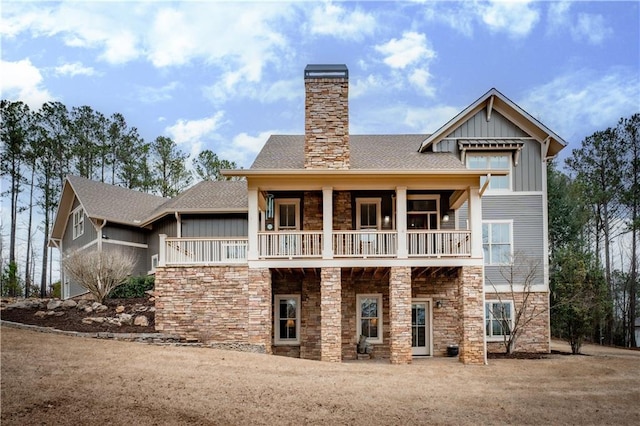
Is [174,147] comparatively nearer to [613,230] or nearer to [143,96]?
[143,96]

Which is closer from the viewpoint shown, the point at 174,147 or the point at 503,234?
the point at 503,234

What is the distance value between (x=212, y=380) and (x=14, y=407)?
4.10m

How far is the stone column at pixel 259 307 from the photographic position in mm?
18875

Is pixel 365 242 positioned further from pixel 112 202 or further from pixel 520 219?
pixel 112 202

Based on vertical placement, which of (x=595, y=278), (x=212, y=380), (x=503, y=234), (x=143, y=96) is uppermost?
(x=143, y=96)

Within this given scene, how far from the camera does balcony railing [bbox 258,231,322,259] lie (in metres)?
19.4

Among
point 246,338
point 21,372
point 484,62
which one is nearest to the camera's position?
point 21,372

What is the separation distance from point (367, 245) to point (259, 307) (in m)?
3.63

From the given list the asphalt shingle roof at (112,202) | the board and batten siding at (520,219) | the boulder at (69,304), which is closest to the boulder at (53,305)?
the boulder at (69,304)

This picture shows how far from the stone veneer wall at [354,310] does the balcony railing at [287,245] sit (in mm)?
1694

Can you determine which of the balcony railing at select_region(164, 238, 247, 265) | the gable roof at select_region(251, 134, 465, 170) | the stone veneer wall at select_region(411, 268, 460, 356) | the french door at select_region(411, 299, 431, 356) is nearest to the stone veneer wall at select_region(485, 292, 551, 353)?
the stone veneer wall at select_region(411, 268, 460, 356)

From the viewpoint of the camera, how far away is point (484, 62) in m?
26.3

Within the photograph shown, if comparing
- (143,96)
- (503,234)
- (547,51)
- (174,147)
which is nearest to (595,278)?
(503,234)

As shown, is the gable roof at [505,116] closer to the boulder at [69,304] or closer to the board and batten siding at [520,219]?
the board and batten siding at [520,219]
